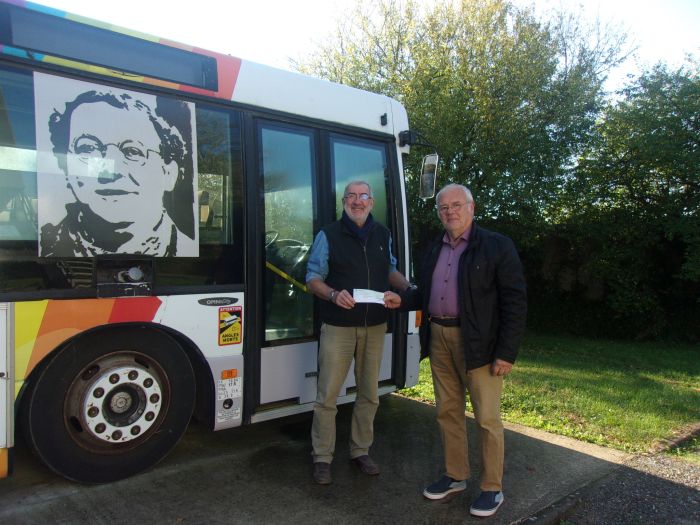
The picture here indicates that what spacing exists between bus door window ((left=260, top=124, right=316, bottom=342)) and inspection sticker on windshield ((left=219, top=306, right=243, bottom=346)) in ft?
0.79

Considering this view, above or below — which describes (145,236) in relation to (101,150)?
below

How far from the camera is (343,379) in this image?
12.3 ft

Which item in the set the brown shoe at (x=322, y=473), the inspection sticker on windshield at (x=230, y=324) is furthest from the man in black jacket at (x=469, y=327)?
the inspection sticker on windshield at (x=230, y=324)

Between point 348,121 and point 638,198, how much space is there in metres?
11.5

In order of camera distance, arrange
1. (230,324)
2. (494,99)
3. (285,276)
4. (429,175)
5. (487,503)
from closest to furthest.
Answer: (487,503) < (230,324) < (285,276) < (429,175) < (494,99)

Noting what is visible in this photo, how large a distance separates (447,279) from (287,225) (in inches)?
51.8

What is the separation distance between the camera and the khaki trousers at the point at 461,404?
3254 mm

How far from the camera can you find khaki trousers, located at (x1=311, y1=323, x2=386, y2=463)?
3670 mm

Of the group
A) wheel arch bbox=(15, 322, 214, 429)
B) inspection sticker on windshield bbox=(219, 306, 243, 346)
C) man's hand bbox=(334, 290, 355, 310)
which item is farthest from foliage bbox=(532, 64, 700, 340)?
wheel arch bbox=(15, 322, 214, 429)

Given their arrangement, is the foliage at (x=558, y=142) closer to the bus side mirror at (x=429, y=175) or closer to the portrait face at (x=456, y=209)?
the bus side mirror at (x=429, y=175)

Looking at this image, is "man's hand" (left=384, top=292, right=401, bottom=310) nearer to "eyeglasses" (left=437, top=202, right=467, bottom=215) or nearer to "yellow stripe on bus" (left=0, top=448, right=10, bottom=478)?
"eyeglasses" (left=437, top=202, right=467, bottom=215)

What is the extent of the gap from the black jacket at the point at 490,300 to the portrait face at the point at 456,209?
0.14m

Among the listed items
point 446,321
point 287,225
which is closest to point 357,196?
point 287,225

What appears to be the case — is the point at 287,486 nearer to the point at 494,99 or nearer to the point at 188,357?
the point at 188,357
